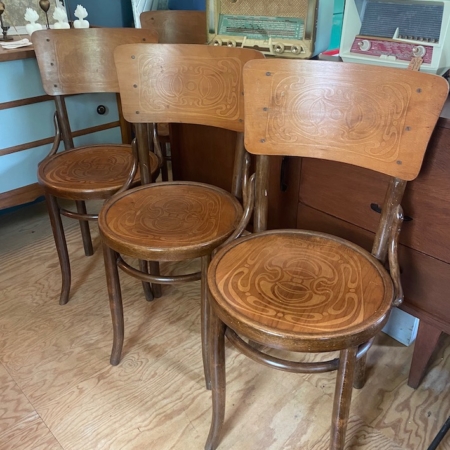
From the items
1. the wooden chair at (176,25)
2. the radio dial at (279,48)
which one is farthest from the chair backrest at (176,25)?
the radio dial at (279,48)

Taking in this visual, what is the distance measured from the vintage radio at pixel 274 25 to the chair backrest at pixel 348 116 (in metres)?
0.33

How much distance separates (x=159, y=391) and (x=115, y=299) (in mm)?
300

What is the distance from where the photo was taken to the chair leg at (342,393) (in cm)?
90

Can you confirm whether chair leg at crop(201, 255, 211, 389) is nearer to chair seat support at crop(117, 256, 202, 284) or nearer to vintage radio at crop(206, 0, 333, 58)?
chair seat support at crop(117, 256, 202, 284)

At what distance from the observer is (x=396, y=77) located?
94 centimetres

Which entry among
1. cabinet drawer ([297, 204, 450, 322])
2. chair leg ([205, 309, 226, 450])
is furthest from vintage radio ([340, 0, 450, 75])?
chair leg ([205, 309, 226, 450])

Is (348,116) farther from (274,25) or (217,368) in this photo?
(217,368)

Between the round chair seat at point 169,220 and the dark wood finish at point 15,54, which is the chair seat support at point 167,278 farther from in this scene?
the dark wood finish at point 15,54

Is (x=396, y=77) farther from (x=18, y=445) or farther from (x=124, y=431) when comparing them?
(x=18, y=445)

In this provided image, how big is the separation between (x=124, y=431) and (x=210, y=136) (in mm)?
949

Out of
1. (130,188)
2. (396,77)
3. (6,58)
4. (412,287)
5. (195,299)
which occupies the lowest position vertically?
(195,299)

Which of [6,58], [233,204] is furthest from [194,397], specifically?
[6,58]

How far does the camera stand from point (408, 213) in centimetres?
110

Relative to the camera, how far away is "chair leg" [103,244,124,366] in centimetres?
128
